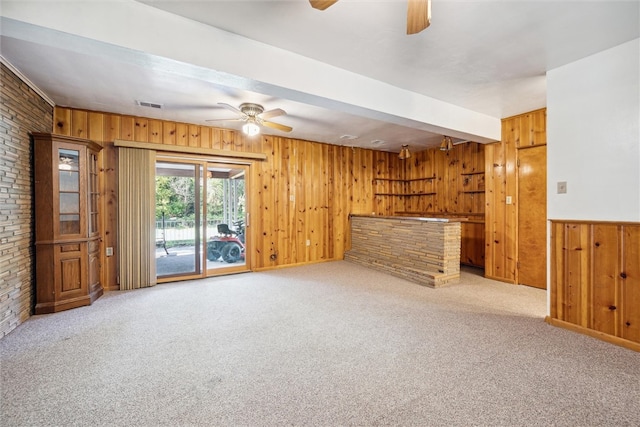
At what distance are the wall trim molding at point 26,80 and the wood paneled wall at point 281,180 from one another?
29 cm

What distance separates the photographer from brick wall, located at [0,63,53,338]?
2.58 m

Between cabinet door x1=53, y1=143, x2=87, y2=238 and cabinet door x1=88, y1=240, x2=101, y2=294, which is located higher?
cabinet door x1=53, y1=143, x2=87, y2=238

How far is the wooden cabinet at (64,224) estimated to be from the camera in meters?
3.12

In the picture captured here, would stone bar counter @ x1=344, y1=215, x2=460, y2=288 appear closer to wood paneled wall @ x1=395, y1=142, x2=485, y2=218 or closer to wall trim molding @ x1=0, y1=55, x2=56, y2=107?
wood paneled wall @ x1=395, y1=142, x2=485, y2=218

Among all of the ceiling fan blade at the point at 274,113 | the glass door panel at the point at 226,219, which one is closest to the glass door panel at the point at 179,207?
the glass door panel at the point at 226,219

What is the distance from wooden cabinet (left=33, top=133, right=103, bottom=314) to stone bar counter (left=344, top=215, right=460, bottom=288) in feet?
14.7

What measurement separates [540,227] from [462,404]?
3453 millimetres

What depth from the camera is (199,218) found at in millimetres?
4648

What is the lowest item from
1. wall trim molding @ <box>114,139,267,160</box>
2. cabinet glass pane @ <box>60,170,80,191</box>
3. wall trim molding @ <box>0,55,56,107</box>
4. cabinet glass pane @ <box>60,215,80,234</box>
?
cabinet glass pane @ <box>60,215,80,234</box>

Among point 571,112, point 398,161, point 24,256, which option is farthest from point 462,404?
point 398,161

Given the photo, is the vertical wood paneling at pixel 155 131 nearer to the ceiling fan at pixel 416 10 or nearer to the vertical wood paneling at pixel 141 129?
the vertical wood paneling at pixel 141 129

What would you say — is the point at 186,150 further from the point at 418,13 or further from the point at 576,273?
the point at 576,273

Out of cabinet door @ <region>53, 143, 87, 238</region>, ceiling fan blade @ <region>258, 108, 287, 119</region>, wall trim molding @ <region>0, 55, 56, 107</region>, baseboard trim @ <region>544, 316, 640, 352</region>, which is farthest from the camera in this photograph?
ceiling fan blade @ <region>258, 108, 287, 119</region>

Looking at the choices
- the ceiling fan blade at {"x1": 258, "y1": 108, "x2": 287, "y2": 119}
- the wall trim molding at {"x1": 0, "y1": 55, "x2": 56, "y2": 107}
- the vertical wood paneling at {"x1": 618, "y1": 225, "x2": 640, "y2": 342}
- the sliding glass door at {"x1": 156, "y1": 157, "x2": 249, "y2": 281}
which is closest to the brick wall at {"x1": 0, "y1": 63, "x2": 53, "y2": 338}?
the wall trim molding at {"x1": 0, "y1": 55, "x2": 56, "y2": 107}
